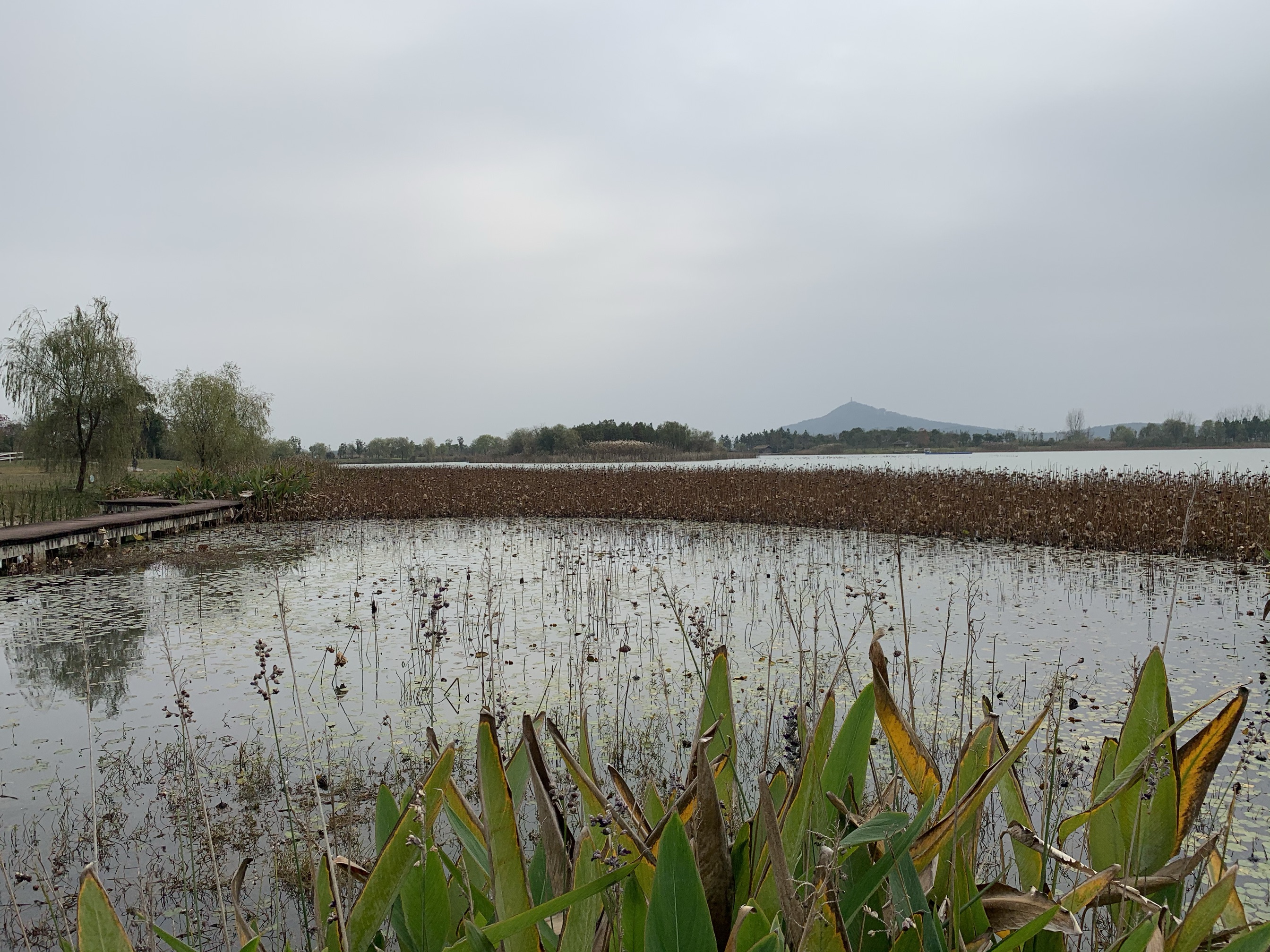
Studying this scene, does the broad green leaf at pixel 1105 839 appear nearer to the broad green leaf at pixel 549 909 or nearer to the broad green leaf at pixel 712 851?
the broad green leaf at pixel 712 851

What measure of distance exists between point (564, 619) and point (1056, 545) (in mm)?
8300

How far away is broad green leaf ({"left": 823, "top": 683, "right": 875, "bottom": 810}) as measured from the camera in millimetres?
998

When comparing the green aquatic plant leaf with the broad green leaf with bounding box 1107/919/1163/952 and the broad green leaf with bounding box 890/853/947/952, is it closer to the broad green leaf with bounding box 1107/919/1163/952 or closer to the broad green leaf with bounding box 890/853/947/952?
the broad green leaf with bounding box 890/853/947/952

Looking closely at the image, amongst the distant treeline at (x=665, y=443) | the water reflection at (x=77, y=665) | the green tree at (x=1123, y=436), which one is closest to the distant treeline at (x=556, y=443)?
the distant treeline at (x=665, y=443)

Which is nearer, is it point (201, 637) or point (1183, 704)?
point (1183, 704)

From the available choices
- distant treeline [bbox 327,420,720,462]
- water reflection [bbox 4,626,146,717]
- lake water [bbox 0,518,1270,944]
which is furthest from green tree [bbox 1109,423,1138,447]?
water reflection [bbox 4,626,146,717]

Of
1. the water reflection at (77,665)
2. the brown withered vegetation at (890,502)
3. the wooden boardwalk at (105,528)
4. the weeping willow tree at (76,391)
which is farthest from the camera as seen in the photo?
the weeping willow tree at (76,391)

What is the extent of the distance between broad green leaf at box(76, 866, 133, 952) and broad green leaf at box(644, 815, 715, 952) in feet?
1.92

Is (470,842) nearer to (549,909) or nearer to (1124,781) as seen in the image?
(549,909)

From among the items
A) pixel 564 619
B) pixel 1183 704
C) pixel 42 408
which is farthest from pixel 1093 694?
pixel 42 408

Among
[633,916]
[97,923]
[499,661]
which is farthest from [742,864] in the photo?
[499,661]

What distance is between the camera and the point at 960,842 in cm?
100

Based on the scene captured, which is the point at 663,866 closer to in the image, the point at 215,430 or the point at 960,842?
the point at 960,842

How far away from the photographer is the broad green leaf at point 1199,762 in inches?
36.9
